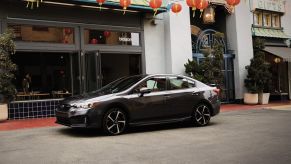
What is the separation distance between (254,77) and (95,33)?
322 inches

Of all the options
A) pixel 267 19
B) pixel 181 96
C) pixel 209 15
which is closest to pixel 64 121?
pixel 181 96

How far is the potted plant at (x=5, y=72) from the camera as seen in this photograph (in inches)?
499

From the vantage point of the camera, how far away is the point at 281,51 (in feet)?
68.9

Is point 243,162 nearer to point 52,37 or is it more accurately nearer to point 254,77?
point 52,37

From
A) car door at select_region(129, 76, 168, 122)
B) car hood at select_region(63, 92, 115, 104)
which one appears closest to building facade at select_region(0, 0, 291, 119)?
car hood at select_region(63, 92, 115, 104)

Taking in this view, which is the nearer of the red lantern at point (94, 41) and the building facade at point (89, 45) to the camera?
the building facade at point (89, 45)

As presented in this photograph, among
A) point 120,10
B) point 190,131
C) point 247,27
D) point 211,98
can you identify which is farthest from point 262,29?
point 190,131

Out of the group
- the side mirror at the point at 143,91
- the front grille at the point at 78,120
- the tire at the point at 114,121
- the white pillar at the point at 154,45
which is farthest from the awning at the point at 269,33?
the front grille at the point at 78,120

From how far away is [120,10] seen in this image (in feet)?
53.2

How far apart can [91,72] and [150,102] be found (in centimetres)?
600

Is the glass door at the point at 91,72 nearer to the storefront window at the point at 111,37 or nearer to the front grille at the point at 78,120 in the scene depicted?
the storefront window at the point at 111,37

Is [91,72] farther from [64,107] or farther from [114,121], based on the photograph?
[114,121]

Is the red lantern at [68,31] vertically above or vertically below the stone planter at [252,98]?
above

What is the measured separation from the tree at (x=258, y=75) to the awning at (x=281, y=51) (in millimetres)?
1447
